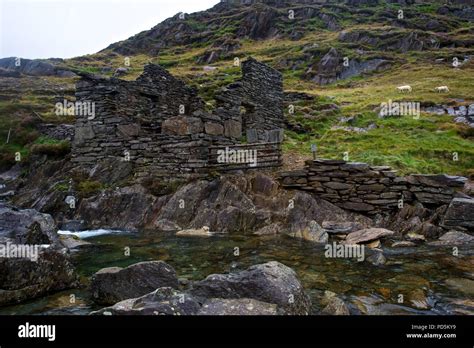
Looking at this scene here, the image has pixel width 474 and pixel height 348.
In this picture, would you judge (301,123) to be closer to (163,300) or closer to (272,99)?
(272,99)

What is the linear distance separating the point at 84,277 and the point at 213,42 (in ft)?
263

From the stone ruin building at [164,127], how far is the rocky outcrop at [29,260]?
669 centimetres

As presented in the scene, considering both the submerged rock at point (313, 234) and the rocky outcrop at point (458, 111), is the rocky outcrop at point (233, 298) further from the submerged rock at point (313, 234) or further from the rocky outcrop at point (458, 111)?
the rocky outcrop at point (458, 111)

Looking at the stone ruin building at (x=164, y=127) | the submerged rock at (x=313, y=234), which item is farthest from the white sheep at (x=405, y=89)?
the submerged rock at (x=313, y=234)

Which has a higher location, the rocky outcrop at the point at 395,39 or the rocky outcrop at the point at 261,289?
the rocky outcrop at the point at 395,39

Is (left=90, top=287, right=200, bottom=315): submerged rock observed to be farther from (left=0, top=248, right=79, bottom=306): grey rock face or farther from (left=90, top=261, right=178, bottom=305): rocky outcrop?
(left=0, top=248, right=79, bottom=306): grey rock face

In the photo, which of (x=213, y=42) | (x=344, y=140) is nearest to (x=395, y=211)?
(x=344, y=140)

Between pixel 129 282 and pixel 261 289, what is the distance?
78.4 inches

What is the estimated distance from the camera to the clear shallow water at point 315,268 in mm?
4688

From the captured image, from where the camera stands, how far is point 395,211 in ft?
34.5

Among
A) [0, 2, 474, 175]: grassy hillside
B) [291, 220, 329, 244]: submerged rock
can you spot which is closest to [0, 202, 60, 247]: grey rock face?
[291, 220, 329, 244]: submerged rock

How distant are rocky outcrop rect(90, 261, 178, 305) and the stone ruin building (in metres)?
7.33

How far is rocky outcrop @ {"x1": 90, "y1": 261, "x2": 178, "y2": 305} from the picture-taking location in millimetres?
4723

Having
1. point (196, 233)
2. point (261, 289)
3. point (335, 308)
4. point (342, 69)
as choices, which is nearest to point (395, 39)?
point (342, 69)
